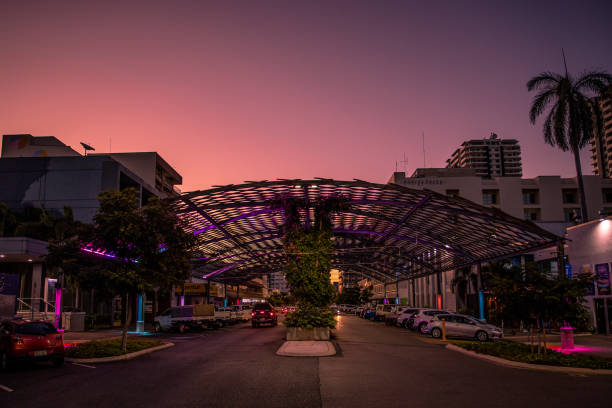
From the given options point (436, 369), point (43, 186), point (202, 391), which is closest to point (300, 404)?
point (202, 391)

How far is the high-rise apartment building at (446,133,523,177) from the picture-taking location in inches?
7643

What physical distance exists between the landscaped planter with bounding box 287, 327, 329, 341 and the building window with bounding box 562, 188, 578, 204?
60.1 m

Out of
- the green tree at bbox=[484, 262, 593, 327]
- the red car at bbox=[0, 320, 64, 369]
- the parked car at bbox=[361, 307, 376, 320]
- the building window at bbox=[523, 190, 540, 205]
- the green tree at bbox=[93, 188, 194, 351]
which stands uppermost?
the building window at bbox=[523, 190, 540, 205]

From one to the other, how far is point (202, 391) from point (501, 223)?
24.6 metres

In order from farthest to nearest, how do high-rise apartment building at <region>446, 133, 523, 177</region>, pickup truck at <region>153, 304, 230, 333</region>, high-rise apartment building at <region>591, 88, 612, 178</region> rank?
high-rise apartment building at <region>446, 133, 523, 177</region>, high-rise apartment building at <region>591, 88, 612, 178</region>, pickup truck at <region>153, 304, 230, 333</region>

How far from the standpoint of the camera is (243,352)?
20719 mm

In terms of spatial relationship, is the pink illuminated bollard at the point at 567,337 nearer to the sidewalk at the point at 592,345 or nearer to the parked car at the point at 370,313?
the sidewalk at the point at 592,345

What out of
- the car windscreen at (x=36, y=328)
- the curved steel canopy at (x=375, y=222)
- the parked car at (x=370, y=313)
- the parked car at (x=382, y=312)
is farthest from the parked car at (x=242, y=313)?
the car windscreen at (x=36, y=328)

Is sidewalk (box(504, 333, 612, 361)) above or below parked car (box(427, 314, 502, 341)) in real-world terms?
below

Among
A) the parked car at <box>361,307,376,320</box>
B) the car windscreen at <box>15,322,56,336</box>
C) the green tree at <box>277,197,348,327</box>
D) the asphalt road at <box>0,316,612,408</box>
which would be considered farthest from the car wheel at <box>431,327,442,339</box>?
the parked car at <box>361,307,376,320</box>

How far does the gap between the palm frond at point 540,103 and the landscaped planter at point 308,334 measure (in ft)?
85.5

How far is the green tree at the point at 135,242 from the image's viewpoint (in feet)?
64.7

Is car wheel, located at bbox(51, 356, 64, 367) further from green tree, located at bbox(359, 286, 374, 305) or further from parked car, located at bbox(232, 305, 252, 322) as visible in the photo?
green tree, located at bbox(359, 286, 374, 305)

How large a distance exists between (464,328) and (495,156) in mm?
180704
